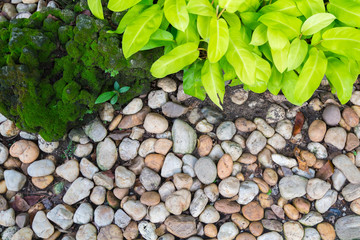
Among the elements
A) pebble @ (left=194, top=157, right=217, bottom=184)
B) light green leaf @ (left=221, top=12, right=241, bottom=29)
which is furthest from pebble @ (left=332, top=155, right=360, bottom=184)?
light green leaf @ (left=221, top=12, right=241, bottom=29)

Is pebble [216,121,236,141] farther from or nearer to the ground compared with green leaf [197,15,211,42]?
nearer to the ground

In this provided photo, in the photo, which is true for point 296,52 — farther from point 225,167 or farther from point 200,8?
point 225,167

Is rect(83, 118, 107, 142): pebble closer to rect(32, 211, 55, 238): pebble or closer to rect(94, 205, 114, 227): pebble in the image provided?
rect(94, 205, 114, 227): pebble

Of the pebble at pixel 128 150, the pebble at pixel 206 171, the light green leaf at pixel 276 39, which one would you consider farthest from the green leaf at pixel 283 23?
the pebble at pixel 128 150

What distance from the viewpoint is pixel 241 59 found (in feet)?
5.43

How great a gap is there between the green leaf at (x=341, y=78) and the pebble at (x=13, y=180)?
2.32m

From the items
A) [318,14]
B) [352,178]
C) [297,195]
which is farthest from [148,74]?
[352,178]

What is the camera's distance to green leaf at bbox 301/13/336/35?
5.17ft

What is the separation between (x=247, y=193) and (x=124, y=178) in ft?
2.98

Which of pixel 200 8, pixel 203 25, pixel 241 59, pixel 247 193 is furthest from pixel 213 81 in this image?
pixel 247 193

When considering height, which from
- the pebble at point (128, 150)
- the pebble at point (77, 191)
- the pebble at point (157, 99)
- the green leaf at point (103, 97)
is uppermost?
the green leaf at point (103, 97)

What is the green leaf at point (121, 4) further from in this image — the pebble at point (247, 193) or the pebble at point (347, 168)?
the pebble at point (347, 168)

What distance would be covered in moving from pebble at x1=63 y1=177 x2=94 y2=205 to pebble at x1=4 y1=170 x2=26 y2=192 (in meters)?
0.38

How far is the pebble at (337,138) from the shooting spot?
2.29 meters
